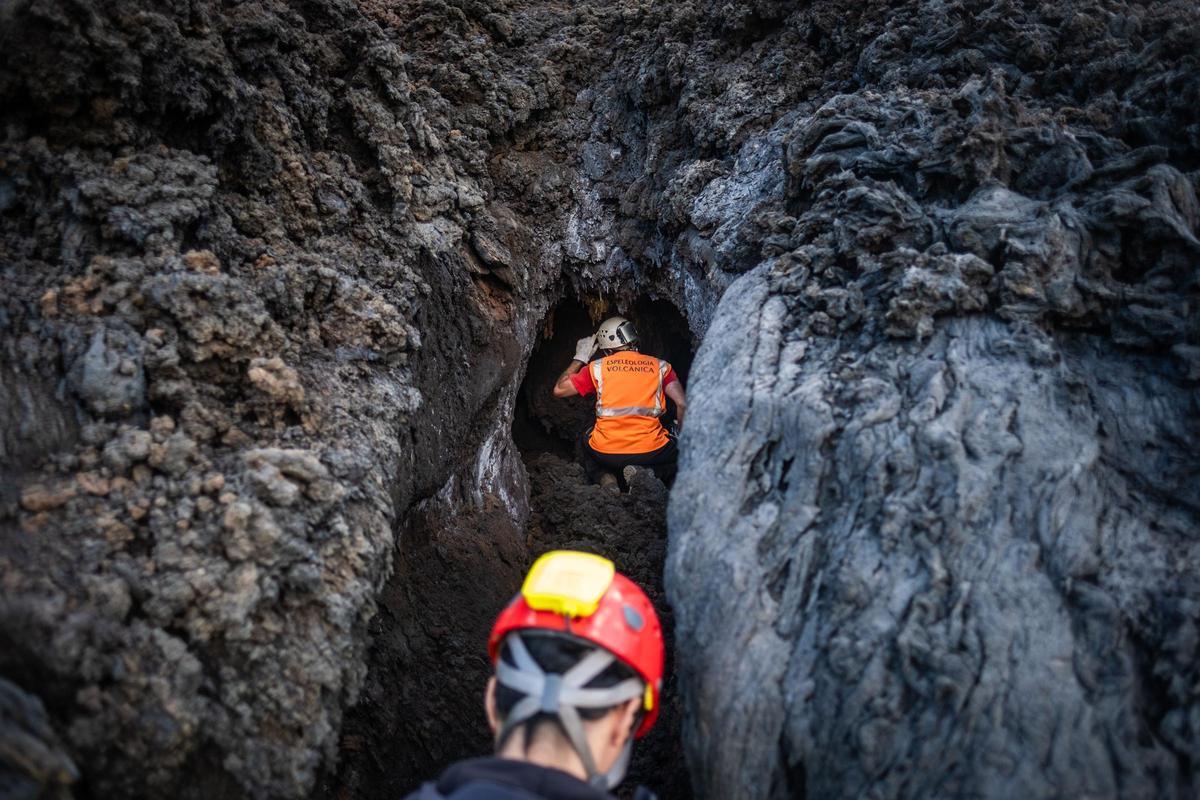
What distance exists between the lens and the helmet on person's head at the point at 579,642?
2.06 meters

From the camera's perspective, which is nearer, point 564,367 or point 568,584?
point 568,584

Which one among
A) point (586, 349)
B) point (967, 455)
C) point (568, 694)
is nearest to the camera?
point (568, 694)

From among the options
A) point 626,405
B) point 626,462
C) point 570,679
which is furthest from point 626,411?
point 570,679

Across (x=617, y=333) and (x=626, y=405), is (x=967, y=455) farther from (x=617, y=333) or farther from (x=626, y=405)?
(x=617, y=333)

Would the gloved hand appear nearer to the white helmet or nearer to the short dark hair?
the white helmet

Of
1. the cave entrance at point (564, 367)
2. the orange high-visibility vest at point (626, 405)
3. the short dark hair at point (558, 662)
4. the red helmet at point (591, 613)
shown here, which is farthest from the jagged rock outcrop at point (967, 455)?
the cave entrance at point (564, 367)

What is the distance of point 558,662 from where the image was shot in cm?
213

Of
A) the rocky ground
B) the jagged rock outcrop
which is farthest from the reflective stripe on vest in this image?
the jagged rock outcrop

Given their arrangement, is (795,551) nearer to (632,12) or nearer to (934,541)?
(934,541)

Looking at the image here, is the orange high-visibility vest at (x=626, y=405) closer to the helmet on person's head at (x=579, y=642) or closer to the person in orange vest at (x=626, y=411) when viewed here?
the person in orange vest at (x=626, y=411)

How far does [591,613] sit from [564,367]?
147 inches

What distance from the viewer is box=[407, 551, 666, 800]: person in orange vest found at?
204 cm

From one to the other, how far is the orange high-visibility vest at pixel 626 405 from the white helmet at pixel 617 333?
0.44ft

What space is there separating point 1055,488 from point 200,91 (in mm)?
3747
